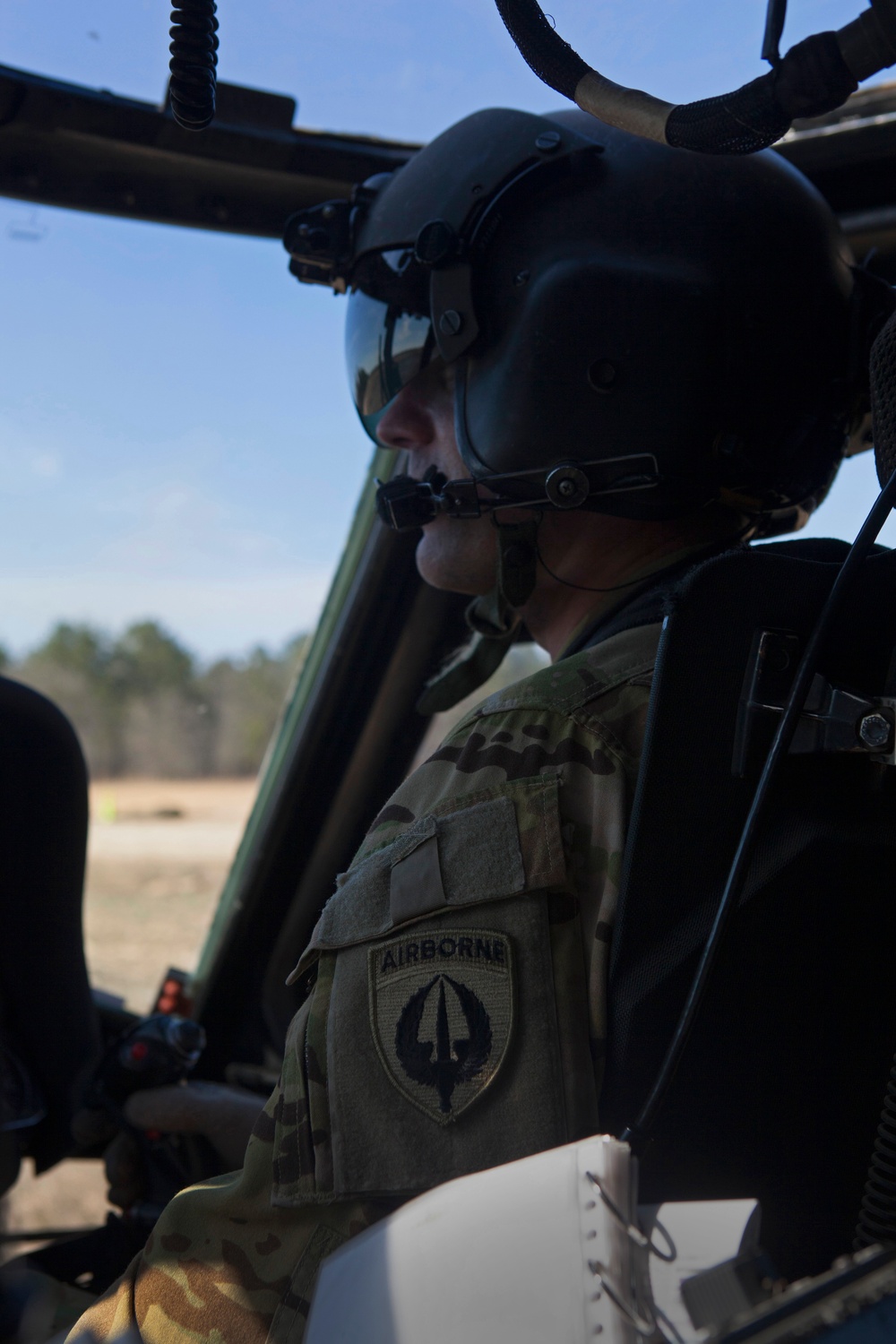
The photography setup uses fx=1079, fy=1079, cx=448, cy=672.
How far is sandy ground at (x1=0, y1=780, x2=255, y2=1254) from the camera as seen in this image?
240 cm

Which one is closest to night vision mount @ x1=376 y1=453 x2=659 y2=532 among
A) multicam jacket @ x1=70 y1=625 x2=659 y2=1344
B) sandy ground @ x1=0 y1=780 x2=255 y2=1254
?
multicam jacket @ x1=70 y1=625 x2=659 y2=1344

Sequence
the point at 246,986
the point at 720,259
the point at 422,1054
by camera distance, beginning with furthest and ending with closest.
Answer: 1. the point at 246,986
2. the point at 720,259
3. the point at 422,1054

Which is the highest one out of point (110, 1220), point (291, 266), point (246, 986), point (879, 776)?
point (291, 266)

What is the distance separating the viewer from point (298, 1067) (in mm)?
959

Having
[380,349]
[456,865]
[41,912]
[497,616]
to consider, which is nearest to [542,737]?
[456,865]

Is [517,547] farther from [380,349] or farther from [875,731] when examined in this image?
[875,731]

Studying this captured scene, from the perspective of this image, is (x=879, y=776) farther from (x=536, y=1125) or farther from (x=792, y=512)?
(x=792, y=512)

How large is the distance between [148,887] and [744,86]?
7.35 feet

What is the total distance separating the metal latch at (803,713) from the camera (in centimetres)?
83

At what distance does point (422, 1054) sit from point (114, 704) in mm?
1599

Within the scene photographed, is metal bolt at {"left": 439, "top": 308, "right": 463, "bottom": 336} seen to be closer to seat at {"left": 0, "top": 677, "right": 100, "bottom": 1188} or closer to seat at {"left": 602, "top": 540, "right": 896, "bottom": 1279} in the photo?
seat at {"left": 602, "top": 540, "right": 896, "bottom": 1279}

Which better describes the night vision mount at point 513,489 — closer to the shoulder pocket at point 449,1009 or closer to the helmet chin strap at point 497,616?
the helmet chin strap at point 497,616

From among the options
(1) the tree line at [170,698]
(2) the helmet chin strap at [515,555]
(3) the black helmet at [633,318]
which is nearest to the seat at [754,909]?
(3) the black helmet at [633,318]

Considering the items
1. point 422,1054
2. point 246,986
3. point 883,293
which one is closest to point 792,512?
point 883,293
